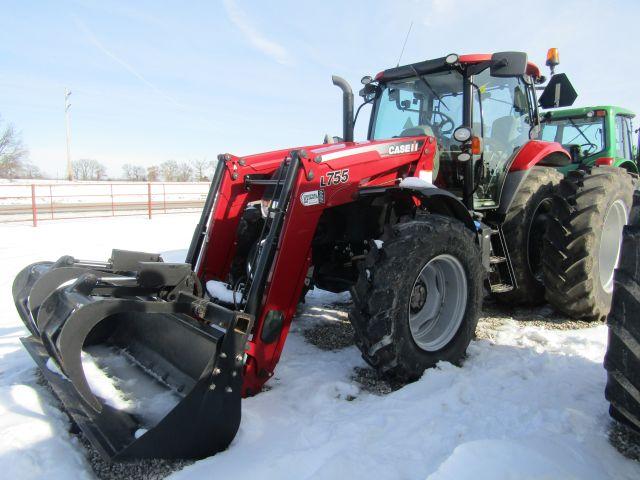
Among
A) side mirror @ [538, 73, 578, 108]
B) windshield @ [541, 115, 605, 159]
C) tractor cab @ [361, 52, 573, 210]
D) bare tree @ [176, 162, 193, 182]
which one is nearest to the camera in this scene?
tractor cab @ [361, 52, 573, 210]

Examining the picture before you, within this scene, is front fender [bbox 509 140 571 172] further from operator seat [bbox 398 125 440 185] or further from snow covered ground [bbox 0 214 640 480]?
snow covered ground [bbox 0 214 640 480]

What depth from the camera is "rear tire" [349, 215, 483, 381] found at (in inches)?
116

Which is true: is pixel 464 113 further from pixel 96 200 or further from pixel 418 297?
pixel 96 200

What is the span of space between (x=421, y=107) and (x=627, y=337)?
3028 millimetres

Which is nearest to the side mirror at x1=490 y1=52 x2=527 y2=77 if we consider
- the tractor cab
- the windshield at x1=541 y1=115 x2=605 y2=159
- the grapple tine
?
the tractor cab

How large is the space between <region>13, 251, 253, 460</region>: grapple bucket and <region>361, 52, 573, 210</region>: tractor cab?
8.13ft

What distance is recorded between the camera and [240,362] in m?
2.44

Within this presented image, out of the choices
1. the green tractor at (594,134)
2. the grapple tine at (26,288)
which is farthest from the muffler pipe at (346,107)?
the green tractor at (594,134)

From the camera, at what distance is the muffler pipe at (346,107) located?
4.02 m

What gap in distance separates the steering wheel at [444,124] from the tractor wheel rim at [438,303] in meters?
1.51

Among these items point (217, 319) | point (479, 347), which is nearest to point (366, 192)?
point (217, 319)

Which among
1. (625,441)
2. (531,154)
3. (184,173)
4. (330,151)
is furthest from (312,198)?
(184,173)

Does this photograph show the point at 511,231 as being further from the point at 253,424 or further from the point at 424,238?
the point at 253,424

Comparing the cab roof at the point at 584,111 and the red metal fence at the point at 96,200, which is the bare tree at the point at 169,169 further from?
the cab roof at the point at 584,111
